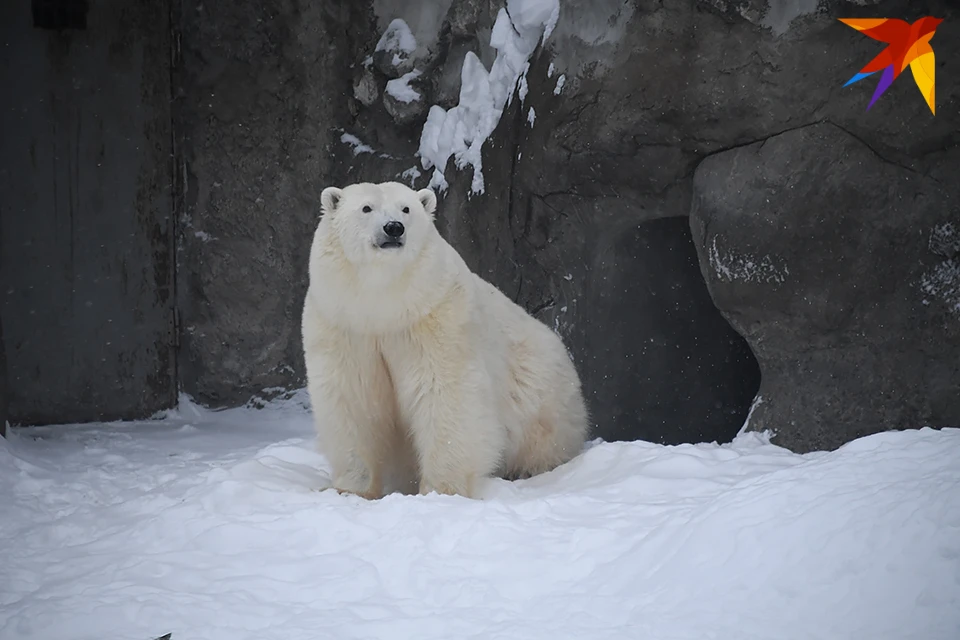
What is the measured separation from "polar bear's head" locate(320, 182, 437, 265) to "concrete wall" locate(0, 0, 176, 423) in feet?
11.6

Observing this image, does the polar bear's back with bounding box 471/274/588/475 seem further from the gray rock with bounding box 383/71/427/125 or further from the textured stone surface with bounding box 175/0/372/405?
the textured stone surface with bounding box 175/0/372/405

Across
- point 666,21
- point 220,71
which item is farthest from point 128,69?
point 666,21

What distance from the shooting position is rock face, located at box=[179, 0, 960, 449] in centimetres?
442

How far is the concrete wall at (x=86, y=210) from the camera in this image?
6.79 metres

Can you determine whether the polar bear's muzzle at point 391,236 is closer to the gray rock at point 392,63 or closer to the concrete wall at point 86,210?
the gray rock at point 392,63

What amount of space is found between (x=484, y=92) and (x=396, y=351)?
266 cm

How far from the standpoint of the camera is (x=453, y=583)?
2.94 metres

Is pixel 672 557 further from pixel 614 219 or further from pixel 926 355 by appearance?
pixel 614 219

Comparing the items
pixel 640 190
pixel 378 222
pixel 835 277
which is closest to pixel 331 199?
pixel 378 222

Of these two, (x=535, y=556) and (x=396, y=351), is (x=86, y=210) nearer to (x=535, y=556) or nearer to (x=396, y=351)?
(x=396, y=351)

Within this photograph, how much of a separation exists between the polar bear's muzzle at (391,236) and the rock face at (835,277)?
180 cm

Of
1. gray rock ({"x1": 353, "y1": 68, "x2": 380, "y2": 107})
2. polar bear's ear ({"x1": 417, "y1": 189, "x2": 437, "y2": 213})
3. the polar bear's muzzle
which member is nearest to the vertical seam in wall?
gray rock ({"x1": 353, "y1": 68, "x2": 380, "y2": 107})

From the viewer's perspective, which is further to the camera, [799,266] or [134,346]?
[134,346]

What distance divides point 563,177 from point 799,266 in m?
1.52
